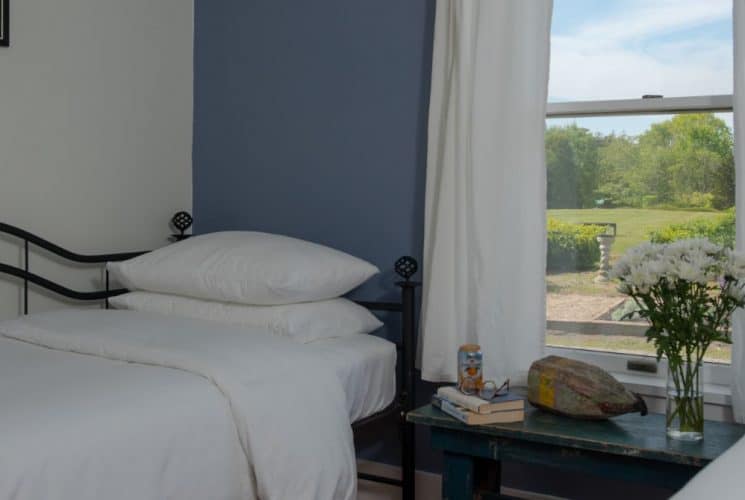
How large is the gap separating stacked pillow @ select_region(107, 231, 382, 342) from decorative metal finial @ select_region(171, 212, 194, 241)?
0.45 meters

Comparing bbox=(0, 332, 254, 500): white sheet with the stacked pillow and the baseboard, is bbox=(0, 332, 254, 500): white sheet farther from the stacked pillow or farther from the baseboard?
the baseboard

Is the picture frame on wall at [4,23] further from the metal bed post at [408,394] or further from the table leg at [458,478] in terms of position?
the table leg at [458,478]

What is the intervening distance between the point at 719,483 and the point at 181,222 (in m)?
2.47

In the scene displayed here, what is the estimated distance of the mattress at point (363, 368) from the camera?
2343mm

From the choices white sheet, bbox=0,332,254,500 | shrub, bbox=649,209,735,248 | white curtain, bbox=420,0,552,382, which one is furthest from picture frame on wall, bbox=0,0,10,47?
shrub, bbox=649,209,735,248

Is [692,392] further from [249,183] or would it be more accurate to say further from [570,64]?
[249,183]

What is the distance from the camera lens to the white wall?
2.69 metres

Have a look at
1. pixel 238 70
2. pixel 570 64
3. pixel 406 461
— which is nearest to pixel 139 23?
pixel 238 70

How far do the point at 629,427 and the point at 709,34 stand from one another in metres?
1.10

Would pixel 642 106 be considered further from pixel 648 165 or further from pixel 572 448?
pixel 572 448

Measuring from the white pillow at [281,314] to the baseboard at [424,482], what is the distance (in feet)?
1.61

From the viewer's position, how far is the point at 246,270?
248cm

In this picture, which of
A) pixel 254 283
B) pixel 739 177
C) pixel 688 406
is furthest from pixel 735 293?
pixel 254 283

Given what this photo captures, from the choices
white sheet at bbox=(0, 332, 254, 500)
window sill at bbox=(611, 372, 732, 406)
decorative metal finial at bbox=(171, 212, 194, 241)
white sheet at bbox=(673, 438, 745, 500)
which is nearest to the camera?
white sheet at bbox=(673, 438, 745, 500)
